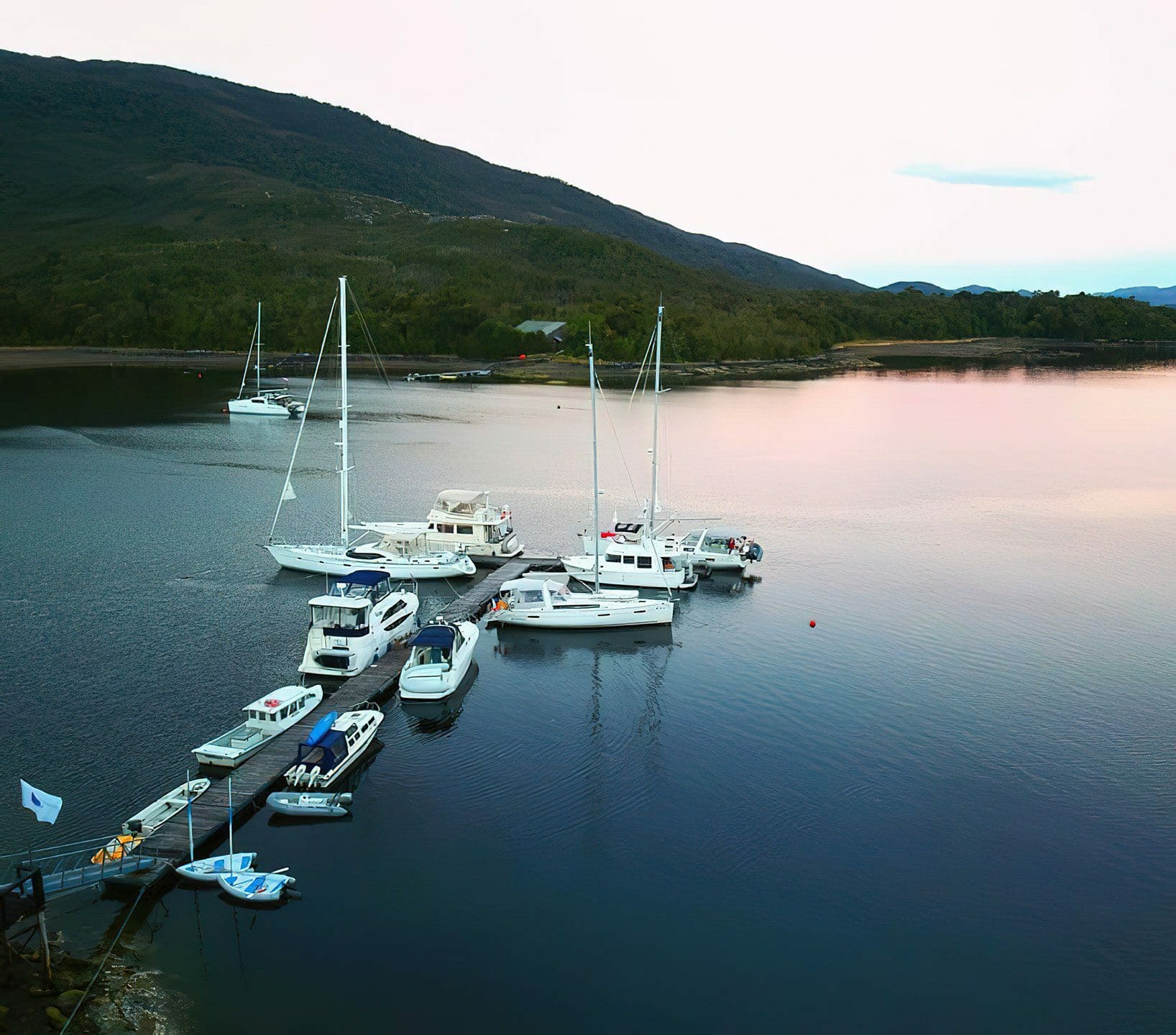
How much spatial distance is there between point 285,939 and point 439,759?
23.5 ft

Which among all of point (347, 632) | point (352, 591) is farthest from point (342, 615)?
point (352, 591)

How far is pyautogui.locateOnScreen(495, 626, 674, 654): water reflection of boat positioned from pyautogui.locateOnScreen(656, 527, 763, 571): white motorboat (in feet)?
22.0

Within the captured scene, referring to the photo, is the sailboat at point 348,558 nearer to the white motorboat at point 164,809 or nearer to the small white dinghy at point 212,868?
the white motorboat at point 164,809

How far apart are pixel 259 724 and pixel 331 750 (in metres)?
2.65

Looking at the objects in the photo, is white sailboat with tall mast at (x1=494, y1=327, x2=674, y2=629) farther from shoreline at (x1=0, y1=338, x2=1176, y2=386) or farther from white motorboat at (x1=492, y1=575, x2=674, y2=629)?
shoreline at (x1=0, y1=338, x2=1176, y2=386)

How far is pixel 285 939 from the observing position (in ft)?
58.7

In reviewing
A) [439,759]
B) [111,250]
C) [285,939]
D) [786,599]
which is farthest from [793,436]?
[111,250]

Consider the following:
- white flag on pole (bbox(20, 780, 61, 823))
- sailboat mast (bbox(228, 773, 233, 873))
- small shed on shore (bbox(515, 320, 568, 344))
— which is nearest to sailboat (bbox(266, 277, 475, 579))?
sailboat mast (bbox(228, 773, 233, 873))

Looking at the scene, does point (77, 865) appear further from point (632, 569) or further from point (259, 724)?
point (632, 569)

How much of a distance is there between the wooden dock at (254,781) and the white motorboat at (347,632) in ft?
1.32

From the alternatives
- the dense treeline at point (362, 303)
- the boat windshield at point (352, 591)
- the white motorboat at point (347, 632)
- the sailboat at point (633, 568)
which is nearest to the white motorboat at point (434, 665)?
Answer: the white motorboat at point (347, 632)

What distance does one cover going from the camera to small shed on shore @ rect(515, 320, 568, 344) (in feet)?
483

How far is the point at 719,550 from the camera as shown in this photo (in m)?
41.6

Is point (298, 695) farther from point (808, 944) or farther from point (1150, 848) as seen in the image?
point (1150, 848)
